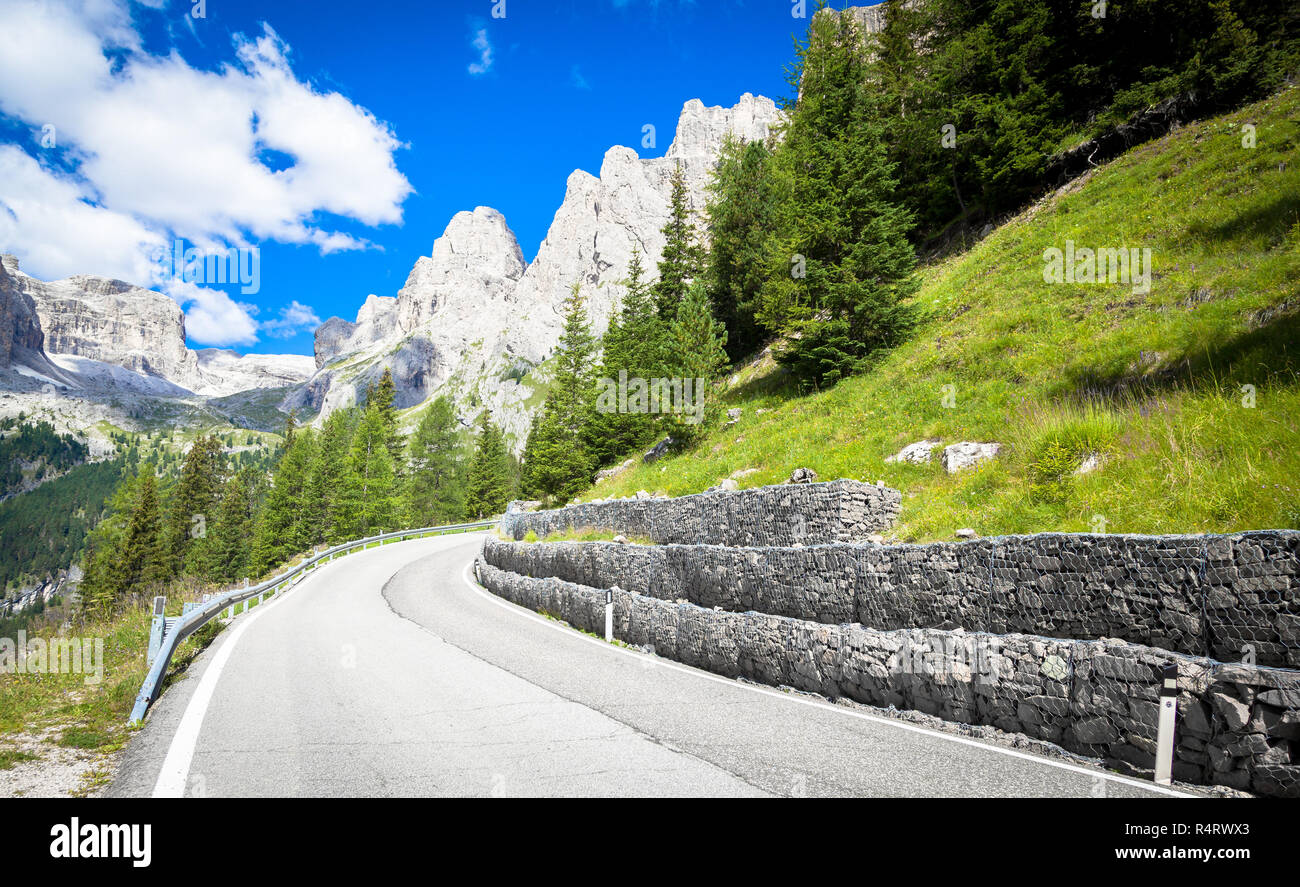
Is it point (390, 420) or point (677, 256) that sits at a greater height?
point (677, 256)

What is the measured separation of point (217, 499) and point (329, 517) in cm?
2269

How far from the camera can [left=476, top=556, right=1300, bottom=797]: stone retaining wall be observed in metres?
3.84

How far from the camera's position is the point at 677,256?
3834cm

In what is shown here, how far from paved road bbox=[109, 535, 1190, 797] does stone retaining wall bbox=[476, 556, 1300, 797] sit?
383 millimetres

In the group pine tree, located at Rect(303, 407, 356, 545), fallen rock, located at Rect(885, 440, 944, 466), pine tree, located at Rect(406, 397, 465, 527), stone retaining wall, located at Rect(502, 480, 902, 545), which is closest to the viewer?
stone retaining wall, located at Rect(502, 480, 902, 545)

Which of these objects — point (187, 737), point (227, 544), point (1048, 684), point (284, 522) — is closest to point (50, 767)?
point (187, 737)

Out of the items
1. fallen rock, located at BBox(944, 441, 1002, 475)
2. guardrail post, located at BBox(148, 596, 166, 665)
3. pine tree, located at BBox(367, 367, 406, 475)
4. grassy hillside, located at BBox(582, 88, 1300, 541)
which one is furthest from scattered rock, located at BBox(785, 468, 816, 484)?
pine tree, located at BBox(367, 367, 406, 475)

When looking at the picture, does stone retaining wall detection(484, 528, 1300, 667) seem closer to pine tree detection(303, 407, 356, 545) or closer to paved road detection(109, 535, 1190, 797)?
paved road detection(109, 535, 1190, 797)

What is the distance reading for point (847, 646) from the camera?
22.1ft

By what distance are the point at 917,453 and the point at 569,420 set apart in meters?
32.2

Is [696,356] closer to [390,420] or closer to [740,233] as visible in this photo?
[740,233]

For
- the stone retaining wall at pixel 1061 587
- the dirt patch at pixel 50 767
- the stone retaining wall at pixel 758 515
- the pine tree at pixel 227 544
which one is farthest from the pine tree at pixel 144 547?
the stone retaining wall at pixel 1061 587
